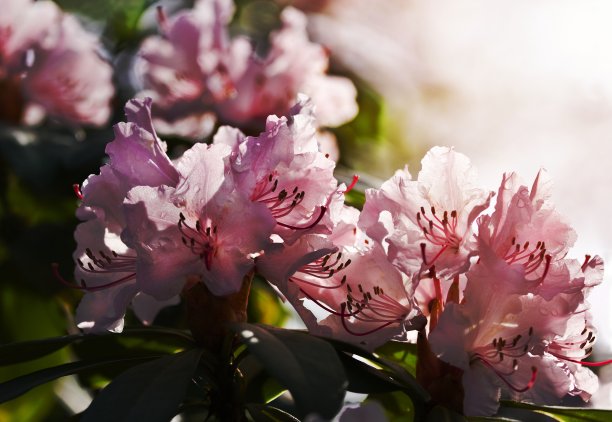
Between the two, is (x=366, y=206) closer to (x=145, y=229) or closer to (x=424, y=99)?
(x=145, y=229)

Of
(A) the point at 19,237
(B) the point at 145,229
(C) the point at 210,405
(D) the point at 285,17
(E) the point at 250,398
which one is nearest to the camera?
(B) the point at 145,229

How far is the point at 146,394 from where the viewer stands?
3.06 ft

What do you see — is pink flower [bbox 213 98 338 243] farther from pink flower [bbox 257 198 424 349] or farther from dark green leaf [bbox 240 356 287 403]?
dark green leaf [bbox 240 356 287 403]

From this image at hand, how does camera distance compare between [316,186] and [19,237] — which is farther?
[19,237]

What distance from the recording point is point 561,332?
990 mm

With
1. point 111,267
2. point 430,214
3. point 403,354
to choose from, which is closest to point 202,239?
point 111,267

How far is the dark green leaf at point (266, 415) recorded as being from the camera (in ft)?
3.51

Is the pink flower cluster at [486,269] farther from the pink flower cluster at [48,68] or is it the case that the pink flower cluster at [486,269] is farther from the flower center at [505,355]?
the pink flower cluster at [48,68]

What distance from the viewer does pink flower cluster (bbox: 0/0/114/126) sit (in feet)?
6.75

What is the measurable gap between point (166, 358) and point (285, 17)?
1.28 m

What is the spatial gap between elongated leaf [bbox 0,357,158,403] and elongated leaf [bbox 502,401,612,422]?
0.44 meters

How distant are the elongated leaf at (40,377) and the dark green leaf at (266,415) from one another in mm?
153

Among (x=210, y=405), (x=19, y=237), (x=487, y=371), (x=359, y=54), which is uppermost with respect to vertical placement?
(x=487, y=371)

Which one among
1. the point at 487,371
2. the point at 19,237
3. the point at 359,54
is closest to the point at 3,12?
the point at 19,237
